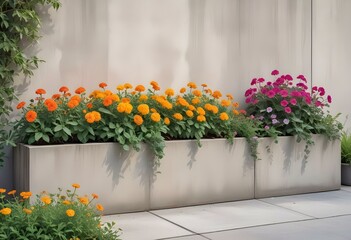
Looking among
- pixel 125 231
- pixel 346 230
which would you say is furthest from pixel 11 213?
pixel 346 230

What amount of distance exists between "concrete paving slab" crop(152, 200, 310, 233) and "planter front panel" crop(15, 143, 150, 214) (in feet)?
1.16

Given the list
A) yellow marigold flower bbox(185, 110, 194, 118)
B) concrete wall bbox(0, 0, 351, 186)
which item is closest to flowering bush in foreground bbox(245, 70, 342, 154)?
concrete wall bbox(0, 0, 351, 186)

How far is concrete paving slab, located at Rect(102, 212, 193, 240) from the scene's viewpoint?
4.71 metres

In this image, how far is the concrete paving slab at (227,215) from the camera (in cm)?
510

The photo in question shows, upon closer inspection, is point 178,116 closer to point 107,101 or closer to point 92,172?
point 107,101

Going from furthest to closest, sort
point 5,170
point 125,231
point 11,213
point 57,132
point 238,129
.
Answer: point 238,129 → point 5,170 → point 57,132 → point 125,231 → point 11,213

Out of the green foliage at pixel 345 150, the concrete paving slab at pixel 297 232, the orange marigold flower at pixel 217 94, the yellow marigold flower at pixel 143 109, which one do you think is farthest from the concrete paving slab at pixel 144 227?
the green foliage at pixel 345 150

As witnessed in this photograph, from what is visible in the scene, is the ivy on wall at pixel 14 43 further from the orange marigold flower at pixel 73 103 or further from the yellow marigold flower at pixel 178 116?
the yellow marigold flower at pixel 178 116

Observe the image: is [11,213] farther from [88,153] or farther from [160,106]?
[160,106]

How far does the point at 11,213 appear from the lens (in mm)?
4105

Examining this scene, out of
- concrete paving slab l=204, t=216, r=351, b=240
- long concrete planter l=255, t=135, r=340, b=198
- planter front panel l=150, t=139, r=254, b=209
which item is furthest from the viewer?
long concrete planter l=255, t=135, r=340, b=198

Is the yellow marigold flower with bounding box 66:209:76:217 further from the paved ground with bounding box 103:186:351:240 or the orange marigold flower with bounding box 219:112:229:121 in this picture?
the orange marigold flower with bounding box 219:112:229:121

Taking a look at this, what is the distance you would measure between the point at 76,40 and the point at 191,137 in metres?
1.64

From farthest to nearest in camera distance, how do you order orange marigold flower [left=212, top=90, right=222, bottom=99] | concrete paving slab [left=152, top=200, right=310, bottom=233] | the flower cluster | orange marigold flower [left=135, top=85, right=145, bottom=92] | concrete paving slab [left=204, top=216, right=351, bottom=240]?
orange marigold flower [left=212, top=90, right=222, bottom=99] < orange marigold flower [left=135, top=85, right=145, bottom=92] < the flower cluster < concrete paving slab [left=152, top=200, right=310, bottom=233] < concrete paving slab [left=204, top=216, right=351, bottom=240]
